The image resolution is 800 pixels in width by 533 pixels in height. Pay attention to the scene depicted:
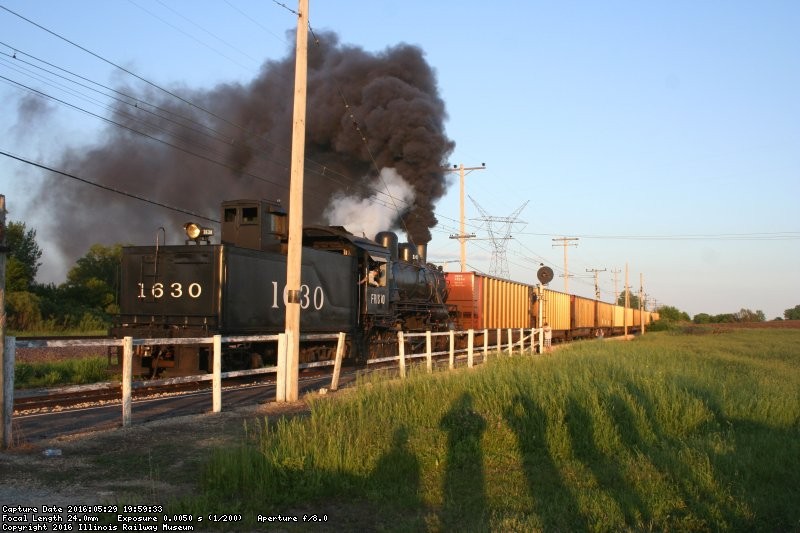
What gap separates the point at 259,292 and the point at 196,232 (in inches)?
64.9

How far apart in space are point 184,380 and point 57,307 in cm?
2848

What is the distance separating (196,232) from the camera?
43.5ft

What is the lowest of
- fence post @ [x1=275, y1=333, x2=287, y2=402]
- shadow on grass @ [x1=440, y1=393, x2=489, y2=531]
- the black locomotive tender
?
shadow on grass @ [x1=440, y1=393, x2=489, y2=531]

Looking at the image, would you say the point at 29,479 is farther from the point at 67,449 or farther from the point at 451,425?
the point at 451,425

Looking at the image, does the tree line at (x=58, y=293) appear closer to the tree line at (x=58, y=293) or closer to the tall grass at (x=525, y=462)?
the tree line at (x=58, y=293)

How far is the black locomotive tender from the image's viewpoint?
12.8 metres

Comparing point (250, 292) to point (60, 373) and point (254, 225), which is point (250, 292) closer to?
point (254, 225)

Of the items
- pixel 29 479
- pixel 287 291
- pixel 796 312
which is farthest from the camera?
pixel 796 312

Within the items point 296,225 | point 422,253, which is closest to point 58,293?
point 422,253

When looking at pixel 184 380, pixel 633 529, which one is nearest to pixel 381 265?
pixel 184 380

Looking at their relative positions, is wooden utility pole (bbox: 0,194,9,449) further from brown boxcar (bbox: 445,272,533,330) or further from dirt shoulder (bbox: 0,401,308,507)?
brown boxcar (bbox: 445,272,533,330)

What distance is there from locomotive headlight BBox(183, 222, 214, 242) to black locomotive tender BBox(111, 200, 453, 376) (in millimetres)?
21

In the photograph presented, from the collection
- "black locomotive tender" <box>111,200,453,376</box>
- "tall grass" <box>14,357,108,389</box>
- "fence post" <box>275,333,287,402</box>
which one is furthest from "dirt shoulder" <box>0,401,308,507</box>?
"tall grass" <box>14,357,108,389</box>

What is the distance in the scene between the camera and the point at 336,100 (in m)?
25.9
